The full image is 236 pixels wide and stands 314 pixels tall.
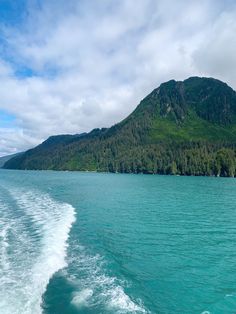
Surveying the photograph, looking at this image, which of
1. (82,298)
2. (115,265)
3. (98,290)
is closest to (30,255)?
(115,265)

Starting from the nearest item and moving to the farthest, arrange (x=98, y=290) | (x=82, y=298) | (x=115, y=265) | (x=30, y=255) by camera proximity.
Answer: (x=82, y=298) < (x=98, y=290) < (x=115, y=265) < (x=30, y=255)

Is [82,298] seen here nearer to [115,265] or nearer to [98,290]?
[98,290]

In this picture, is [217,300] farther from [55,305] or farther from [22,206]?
[22,206]

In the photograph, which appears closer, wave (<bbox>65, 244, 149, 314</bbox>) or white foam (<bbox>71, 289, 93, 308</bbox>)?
wave (<bbox>65, 244, 149, 314</bbox>)

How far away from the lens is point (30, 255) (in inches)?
1179

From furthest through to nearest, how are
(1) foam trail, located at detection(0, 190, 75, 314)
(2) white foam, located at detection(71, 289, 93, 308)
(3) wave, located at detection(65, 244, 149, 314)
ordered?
(2) white foam, located at detection(71, 289, 93, 308), (1) foam trail, located at detection(0, 190, 75, 314), (3) wave, located at detection(65, 244, 149, 314)

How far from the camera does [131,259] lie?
30.9m

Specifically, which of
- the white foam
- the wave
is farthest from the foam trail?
the white foam

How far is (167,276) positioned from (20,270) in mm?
11972

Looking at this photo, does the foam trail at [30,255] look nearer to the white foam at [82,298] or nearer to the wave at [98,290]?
the wave at [98,290]

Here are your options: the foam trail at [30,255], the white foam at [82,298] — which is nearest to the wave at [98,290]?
the white foam at [82,298]

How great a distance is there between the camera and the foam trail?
2108cm

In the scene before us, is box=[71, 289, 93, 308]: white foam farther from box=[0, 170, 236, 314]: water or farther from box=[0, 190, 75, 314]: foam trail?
box=[0, 190, 75, 314]: foam trail

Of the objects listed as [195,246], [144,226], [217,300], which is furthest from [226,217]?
[217,300]
